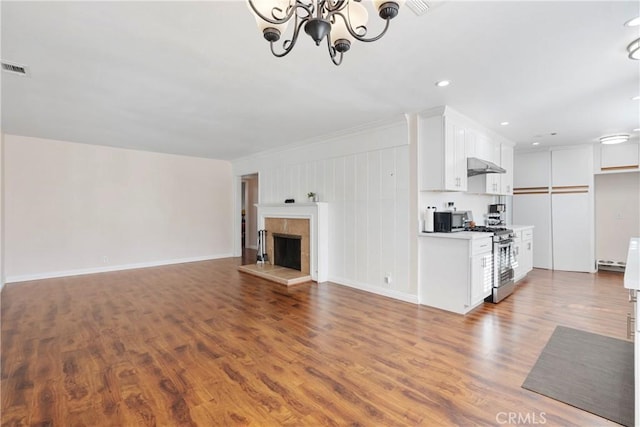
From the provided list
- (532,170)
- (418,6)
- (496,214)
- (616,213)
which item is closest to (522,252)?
(496,214)

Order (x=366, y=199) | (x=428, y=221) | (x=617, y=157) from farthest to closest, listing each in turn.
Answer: (x=617, y=157)
(x=366, y=199)
(x=428, y=221)

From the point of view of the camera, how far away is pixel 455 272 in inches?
150

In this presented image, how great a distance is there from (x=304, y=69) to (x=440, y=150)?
2.24m

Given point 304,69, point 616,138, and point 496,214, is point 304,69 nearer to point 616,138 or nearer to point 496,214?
point 496,214

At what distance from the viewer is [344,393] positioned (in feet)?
7.00

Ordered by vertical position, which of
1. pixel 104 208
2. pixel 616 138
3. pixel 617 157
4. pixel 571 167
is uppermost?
pixel 616 138

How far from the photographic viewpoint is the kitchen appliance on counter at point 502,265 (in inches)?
165

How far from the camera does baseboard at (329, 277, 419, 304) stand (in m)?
4.21

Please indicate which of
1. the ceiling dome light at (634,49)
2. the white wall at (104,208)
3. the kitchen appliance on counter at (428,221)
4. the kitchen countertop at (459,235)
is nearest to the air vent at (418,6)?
the ceiling dome light at (634,49)

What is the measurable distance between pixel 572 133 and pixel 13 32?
761 centimetres

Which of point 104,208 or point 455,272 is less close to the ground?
point 104,208


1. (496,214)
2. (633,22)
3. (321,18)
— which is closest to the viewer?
(321,18)

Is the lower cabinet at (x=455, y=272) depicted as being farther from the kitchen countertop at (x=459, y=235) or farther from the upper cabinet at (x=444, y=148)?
the upper cabinet at (x=444, y=148)

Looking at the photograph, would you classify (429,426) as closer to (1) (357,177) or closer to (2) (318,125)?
(1) (357,177)
